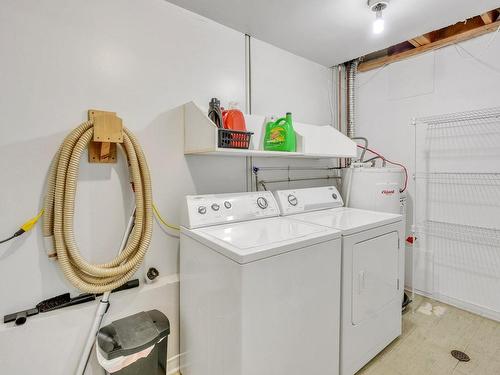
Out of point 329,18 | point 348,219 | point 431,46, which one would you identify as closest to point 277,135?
point 348,219

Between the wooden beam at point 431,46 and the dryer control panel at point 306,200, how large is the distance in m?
1.53

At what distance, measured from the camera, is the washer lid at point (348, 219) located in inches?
63.6

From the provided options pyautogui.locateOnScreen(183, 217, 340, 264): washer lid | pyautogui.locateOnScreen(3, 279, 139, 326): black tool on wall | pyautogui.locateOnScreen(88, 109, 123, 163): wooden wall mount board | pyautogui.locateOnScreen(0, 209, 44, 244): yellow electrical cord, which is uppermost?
pyautogui.locateOnScreen(88, 109, 123, 163): wooden wall mount board

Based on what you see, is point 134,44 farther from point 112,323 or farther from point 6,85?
point 112,323

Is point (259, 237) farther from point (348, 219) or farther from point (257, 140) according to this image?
point (257, 140)

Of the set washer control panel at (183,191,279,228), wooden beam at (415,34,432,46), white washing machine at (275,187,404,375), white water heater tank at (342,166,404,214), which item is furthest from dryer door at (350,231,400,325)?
wooden beam at (415,34,432,46)

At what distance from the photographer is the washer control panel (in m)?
1.63

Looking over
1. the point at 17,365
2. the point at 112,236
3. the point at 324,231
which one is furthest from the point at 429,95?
the point at 17,365

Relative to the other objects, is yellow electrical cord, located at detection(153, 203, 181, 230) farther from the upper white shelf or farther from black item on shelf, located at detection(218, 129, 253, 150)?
black item on shelf, located at detection(218, 129, 253, 150)

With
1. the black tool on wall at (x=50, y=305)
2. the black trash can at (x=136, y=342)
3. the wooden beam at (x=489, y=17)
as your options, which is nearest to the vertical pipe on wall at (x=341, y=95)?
the wooden beam at (x=489, y=17)

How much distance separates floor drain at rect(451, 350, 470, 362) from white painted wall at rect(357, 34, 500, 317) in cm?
68

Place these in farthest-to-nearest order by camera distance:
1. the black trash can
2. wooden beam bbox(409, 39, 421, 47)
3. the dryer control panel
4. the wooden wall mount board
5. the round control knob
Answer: wooden beam bbox(409, 39, 421, 47)
the dryer control panel
the round control knob
the wooden wall mount board
the black trash can

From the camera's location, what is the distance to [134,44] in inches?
63.4

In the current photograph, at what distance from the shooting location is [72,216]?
1.33m
